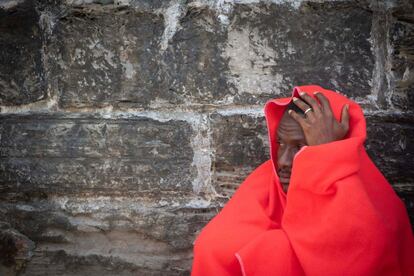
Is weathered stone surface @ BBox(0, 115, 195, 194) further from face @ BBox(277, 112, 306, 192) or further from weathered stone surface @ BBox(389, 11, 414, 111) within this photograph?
weathered stone surface @ BBox(389, 11, 414, 111)

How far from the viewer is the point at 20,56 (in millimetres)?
1988

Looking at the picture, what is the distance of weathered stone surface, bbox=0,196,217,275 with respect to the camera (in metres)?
2.02

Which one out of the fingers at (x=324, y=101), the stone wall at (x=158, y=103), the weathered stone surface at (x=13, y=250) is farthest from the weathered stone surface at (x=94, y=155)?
the fingers at (x=324, y=101)

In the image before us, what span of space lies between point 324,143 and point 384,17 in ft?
2.26

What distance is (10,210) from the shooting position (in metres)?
2.07

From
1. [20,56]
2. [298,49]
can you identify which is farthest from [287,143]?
[20,56]

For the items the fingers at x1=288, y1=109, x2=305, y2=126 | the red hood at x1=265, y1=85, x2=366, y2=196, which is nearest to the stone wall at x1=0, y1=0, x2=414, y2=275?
the red hood at x1=265, y1=85, x2=366, y2=196

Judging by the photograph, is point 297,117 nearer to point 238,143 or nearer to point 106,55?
point 238,143

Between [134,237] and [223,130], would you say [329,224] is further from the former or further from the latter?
[134,237]

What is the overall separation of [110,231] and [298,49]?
118 cm

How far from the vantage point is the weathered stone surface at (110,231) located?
2.02m

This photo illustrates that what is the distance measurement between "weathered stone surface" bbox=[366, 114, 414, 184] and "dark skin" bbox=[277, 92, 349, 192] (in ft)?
1.14

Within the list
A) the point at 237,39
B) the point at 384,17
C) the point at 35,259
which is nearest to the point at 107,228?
the point at 35,259

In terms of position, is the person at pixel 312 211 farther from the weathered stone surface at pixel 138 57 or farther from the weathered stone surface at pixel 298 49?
the weathered stone surface at pixel 138 57
